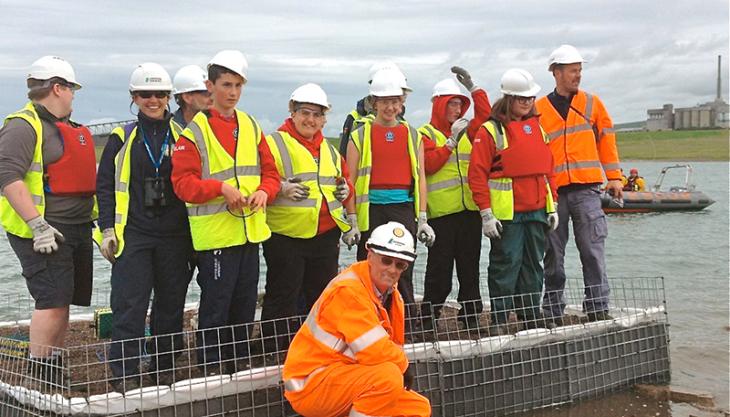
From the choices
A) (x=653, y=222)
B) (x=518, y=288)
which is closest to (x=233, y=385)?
(x=518, y=288)

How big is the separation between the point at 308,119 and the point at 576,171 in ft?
7.90

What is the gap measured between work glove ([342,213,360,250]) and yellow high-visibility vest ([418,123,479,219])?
35.1 inches

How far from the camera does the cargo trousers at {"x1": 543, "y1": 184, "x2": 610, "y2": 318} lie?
610 centimetres

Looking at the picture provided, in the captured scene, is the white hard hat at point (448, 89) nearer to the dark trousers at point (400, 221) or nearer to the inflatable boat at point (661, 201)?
the dark trousers at point (400, 221)

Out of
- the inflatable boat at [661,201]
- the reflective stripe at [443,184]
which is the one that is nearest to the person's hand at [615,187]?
the reflective stripe at [443,184]

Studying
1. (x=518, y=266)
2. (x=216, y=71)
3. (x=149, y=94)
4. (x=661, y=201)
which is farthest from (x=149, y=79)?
(x=661, y=201)

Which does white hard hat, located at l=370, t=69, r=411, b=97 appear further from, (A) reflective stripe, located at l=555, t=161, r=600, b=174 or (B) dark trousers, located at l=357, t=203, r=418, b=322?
(A) reflective stripe, located at l=555, t=161, r=600, b=174

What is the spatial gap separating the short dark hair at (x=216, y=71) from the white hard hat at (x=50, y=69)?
0.96 metres

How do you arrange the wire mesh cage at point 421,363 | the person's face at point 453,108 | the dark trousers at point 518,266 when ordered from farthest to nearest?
the person's face at point 453,108 → the dark trousers at point 518,266 → the wire mesh cage at point 421,363

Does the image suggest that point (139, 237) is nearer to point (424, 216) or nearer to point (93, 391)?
point (93, 391)

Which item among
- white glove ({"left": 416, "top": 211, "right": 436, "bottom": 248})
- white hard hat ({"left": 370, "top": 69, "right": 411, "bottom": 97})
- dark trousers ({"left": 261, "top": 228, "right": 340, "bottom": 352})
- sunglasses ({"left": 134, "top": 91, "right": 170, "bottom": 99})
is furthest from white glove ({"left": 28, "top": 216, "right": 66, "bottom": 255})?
white glove ({"left": 416, "top": 211, "right": 436, "bottom": 248})

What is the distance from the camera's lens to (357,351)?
380cm

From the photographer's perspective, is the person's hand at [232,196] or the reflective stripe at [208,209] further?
the reflective stripe at [208,209]

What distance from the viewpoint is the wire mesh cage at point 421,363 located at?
427cm
